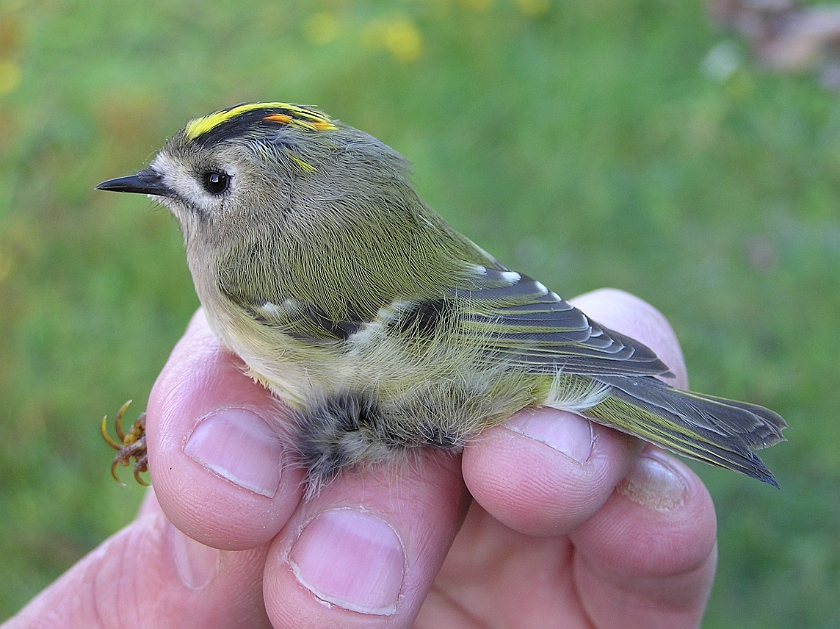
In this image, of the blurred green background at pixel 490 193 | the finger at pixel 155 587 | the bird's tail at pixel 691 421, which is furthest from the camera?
the blurred green background at pixel 490 193

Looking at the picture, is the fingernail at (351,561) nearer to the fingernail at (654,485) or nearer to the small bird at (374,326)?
the small bird at (374,326)

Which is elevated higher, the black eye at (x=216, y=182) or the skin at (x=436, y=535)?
the black eye at (x=216, y=182)

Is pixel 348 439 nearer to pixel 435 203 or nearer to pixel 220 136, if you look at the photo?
pixel 220 136

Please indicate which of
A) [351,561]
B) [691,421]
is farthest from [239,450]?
[691,421]

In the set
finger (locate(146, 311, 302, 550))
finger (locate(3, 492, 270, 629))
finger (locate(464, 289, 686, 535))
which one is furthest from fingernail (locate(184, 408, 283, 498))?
finger (locate(464, 289, 686, 535))

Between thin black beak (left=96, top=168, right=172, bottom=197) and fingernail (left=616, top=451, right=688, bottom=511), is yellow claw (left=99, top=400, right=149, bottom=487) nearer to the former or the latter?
thin black beak (left=96, top=168, right=172, bottom=197)

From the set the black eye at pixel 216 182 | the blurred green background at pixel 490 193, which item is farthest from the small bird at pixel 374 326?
the blurred green background at pixel 490 193
